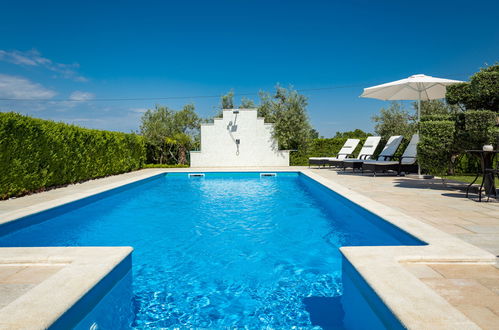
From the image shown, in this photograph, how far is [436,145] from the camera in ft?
22.5

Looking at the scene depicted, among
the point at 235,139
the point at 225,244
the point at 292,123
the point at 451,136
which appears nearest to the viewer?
the point at 225,244

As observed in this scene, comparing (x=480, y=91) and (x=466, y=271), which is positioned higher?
(x=480, y=91)

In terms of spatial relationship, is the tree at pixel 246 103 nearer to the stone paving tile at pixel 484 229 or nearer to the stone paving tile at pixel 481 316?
the stone paving tile at pixel 484 229

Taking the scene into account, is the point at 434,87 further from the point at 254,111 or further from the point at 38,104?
the point at 38,104

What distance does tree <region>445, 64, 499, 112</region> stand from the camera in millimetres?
6535

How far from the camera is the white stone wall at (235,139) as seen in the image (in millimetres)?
17578

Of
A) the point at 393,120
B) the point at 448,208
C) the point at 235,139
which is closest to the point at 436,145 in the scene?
the point at 448,208

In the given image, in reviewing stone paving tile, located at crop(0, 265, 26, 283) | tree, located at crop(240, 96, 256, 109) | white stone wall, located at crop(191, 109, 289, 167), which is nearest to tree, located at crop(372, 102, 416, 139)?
white stone wall, located at crop(191, 109, 289, 167)

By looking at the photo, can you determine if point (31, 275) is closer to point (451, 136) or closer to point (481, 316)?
point (481, 316)

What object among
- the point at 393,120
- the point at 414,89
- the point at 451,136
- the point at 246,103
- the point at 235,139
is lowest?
the point at 451,136

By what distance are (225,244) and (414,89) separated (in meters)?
9.15

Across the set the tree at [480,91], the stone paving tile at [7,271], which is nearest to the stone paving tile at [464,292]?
the stone paving tile at [7,271]

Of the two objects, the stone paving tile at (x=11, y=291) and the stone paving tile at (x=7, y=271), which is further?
the stone paving tile at (x=7, y=271)

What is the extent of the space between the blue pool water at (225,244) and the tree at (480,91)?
12.1 ft
